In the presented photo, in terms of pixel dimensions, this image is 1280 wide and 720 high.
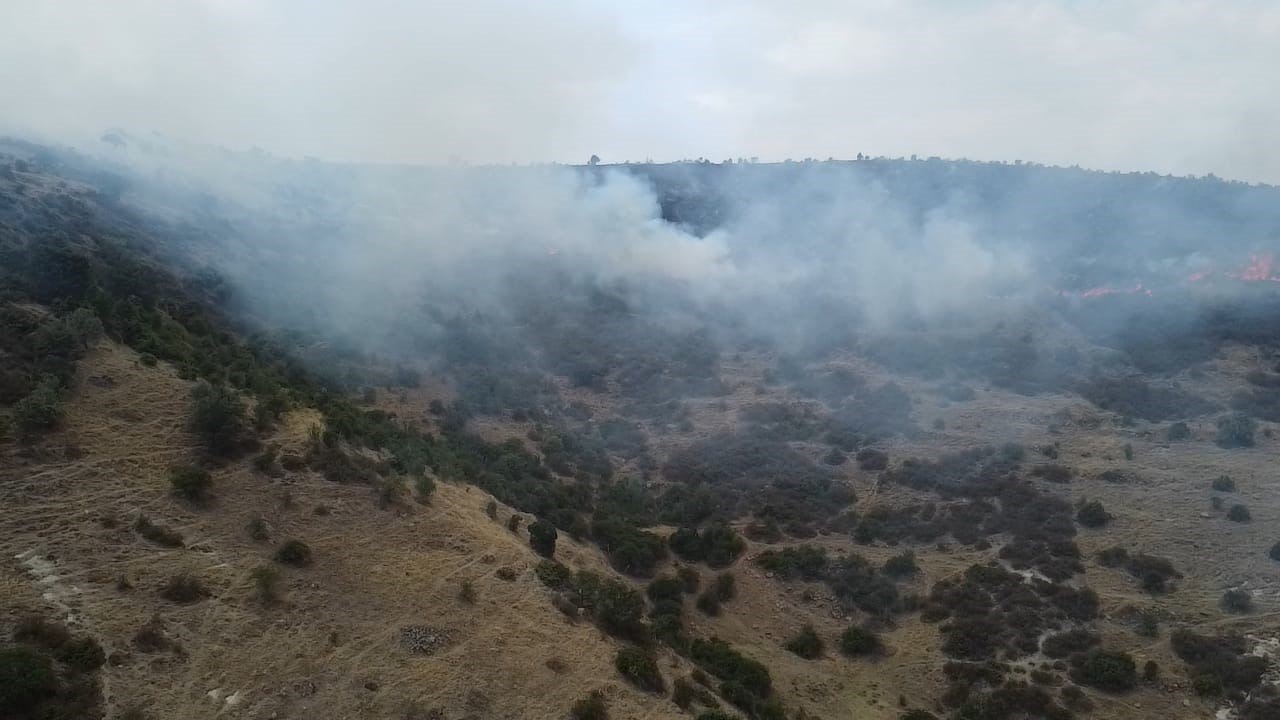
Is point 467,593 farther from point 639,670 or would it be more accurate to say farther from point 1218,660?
point 1218,660

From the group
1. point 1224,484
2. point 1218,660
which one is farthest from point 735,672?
Answer: point 1224,484

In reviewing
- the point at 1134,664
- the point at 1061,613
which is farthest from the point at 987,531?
the point at 1134,664

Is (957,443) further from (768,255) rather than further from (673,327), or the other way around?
(768,255)

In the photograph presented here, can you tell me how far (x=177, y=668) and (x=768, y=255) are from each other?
69.9 metres

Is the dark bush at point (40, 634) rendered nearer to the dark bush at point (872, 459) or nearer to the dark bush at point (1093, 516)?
the dark bush at point (872, 459)

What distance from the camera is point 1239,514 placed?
28.4 meters

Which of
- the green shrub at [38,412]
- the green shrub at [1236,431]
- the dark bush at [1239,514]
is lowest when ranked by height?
the dark bush at [1239,514]

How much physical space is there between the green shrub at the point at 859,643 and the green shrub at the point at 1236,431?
2284 centimetres

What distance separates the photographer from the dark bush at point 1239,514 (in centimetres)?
2831

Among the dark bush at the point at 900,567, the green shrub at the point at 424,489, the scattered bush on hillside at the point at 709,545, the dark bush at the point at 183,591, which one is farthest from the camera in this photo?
the scattered bush on hillside at the point at 709,545

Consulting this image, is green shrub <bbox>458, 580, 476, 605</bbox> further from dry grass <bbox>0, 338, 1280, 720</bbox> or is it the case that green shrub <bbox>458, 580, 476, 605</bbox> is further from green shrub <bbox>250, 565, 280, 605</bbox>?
green shrub <bbox>250, 565, 280, 605</bbox>

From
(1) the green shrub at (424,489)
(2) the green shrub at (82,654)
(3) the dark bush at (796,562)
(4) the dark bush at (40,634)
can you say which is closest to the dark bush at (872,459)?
(3) the dark bush at (796,562)

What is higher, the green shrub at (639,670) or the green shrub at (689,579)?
the green shrub at (639,670)

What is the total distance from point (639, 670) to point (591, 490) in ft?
56.9
